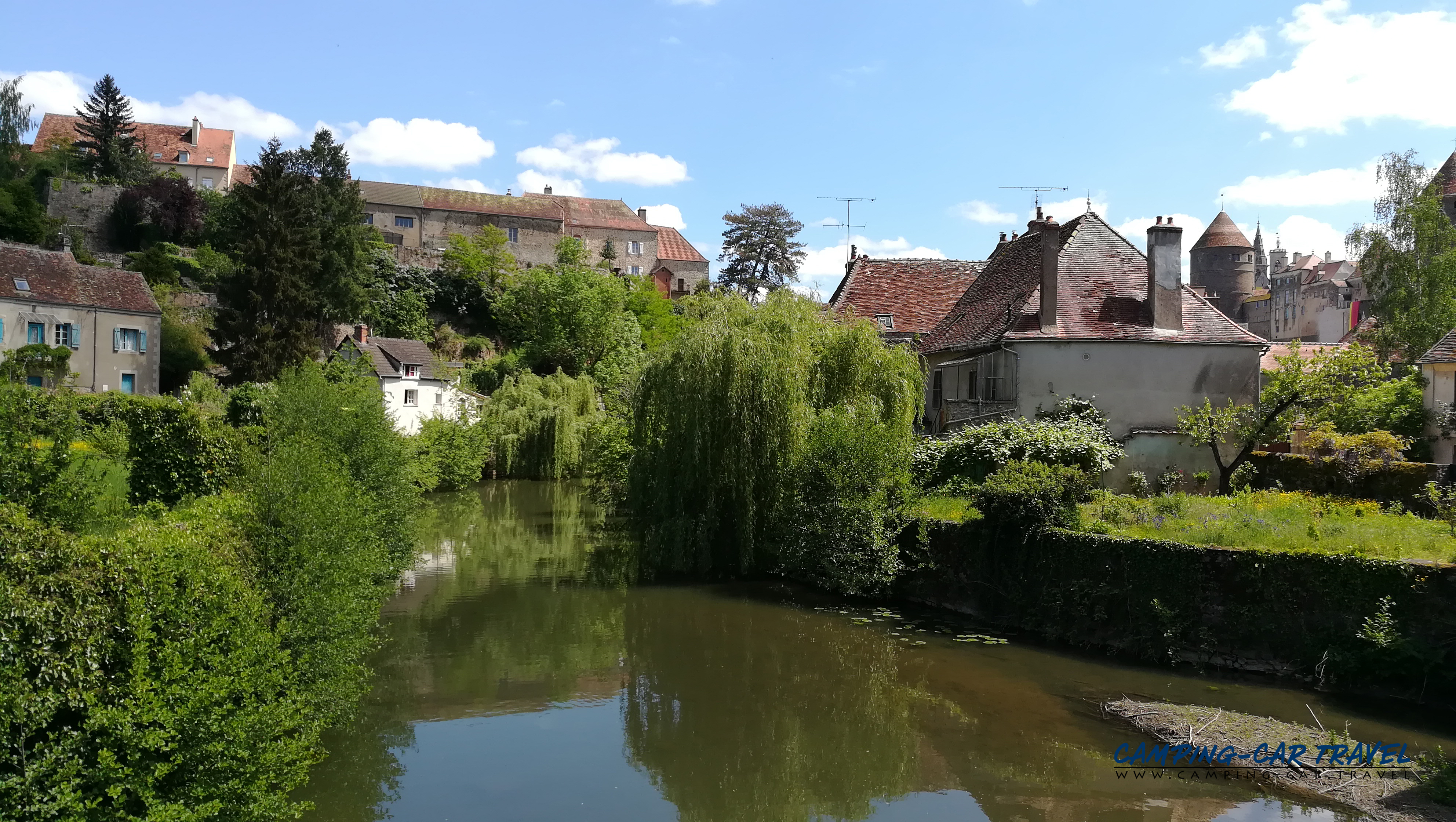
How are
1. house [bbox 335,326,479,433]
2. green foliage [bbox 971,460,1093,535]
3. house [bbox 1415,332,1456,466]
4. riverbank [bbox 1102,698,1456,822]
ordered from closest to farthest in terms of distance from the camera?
riverbank [bbox 1102,698,1456,822], green foliage [bbox 971,460,1093,535], house [bbox 1415,332,1456,466], house [bbox 335,326,479,433]

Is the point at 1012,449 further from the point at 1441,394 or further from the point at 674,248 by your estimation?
the point at 674,248

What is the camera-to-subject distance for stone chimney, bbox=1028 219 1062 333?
24.5 metres

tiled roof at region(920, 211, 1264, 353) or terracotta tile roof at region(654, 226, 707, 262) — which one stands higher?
terracotta tile roof at region(654, 226, 707, 262)

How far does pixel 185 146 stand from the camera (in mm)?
76188

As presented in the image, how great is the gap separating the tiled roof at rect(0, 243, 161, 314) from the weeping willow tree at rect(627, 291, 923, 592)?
108 ft

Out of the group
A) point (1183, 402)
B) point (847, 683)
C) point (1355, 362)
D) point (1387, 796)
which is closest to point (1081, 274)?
point (1183, 402)

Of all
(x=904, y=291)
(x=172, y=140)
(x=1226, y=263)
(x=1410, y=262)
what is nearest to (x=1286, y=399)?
(x=904, y=291)

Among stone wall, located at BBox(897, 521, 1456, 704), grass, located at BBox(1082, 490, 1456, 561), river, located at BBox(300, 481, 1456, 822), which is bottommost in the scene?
river, located at BBox(300, 481, 1456, 822)

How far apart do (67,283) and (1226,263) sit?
84.4 metres

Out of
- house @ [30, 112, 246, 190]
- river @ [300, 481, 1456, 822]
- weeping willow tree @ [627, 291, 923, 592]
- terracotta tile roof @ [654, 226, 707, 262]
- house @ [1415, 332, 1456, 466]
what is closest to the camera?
river @ [300, 481, 1456, 822]

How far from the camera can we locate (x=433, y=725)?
41.6 feet

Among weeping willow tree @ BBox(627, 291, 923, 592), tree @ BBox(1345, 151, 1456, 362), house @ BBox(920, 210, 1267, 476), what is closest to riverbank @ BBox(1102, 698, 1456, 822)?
weeping willow tree @ BBox(627, 291, 923, 592)

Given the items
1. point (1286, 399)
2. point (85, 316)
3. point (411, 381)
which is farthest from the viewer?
point (411, 381)

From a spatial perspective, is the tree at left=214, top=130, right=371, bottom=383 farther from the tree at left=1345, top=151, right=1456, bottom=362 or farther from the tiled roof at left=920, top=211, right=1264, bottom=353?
the tree at left=1345, top=151, right=1456, bottom=362
